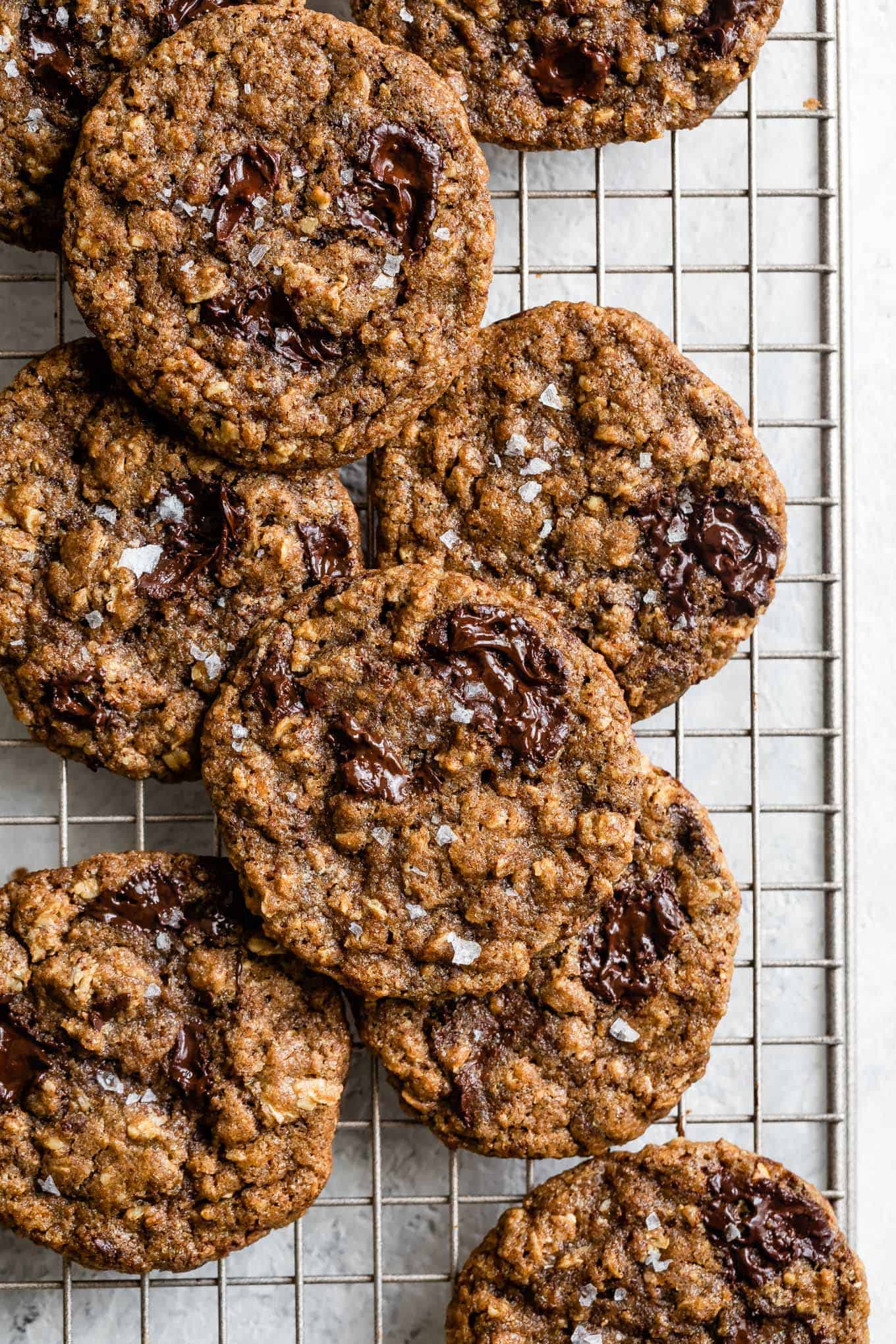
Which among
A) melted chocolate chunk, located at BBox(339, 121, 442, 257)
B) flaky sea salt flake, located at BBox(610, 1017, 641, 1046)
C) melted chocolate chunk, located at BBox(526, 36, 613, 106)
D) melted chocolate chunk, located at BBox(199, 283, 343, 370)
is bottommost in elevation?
flaky sea salt flake, located at BBox(610, 1017, 641, 1046)

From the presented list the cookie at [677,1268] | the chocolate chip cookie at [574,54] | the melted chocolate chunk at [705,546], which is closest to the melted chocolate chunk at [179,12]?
the chocolate chip cookie at [574,54]

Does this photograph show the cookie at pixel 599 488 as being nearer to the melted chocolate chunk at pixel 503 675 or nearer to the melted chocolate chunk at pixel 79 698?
the melted chocolate chunk at pixel 503 675

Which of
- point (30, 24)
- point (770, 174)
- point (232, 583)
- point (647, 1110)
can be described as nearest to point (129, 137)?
point (30, 24)

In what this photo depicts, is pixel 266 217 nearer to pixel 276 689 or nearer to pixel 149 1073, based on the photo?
pixel 276 689

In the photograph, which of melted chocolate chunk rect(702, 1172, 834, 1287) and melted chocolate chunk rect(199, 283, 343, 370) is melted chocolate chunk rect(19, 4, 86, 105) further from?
melted chocolate chunk rect(702, 1172, 834, 1287)

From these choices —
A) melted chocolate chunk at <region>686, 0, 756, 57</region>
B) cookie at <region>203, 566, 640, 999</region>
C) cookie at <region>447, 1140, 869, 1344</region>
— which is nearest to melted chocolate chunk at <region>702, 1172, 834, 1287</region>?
cookie at <region>447, 1140, 869, 1344</region>

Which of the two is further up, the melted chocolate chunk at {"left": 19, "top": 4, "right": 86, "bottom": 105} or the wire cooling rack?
the melted chocolate chunk at {"left": 19, "top": 4, "right": 86, "bottom": 105}

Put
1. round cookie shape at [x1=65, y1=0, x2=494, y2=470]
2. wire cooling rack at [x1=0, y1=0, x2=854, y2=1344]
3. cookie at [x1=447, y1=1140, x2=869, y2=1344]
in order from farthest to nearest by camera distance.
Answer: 1. wire cooling rack at [x1=0, y1=0, x2=854, y2=1344]
2. cookie at [x1=447, y1=1140, x2=869, y2=1344]
3. round cookie shape at [x1=65, y1=0, x2=494, y2=470]

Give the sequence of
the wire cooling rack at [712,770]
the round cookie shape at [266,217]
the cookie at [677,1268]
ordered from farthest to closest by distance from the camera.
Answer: the wire cooling rack at [712,770]
the cookie at [677,1268]
the round cookie shape at [266,217]
